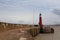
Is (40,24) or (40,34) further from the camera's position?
(40,34)

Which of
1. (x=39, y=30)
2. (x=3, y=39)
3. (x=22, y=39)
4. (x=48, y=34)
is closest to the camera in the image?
(x=3, y=39)

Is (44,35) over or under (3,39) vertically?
under

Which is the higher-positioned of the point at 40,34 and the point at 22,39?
the point at 22,39

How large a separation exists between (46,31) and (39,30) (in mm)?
1757

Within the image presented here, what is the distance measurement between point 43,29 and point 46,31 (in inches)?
28.2

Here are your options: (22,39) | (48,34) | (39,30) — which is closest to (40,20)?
(39,30)

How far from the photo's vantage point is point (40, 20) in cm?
2903

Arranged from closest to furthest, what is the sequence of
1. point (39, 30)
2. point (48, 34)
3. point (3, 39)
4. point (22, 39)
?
point (3, 39) → point (22, 39) → point (39, 30) → point (48, 34)

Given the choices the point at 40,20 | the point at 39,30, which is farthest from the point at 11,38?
the point at 39,30

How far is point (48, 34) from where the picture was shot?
34438 millimetres

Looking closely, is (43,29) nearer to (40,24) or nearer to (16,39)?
(40,24)

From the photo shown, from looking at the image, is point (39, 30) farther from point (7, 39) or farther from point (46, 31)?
point (7, 39)

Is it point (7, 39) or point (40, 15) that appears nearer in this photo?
point (7, 39)

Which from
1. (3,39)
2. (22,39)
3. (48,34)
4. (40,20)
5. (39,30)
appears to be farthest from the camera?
(48,34)
